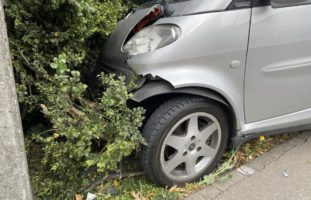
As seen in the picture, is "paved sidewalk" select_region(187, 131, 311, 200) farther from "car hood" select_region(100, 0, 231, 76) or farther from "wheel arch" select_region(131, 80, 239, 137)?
"car hood" select_region(100, 0, 231, 76)

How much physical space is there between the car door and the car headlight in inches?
21.3

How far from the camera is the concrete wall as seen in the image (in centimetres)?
167

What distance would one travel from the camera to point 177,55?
214 centimetres

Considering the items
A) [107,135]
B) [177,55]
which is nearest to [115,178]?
[107,135]

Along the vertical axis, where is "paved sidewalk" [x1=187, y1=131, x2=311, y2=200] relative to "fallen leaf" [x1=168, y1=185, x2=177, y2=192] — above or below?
below

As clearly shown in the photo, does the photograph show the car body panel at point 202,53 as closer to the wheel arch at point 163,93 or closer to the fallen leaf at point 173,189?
the wheel arch at point 163,93

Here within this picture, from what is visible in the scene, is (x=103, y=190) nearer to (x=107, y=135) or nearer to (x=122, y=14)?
→ (x=107, y=135)

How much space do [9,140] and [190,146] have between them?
1.22m

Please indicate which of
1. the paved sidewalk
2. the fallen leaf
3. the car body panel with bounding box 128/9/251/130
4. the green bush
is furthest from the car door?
the green bush

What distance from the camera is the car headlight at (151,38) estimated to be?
2.17m

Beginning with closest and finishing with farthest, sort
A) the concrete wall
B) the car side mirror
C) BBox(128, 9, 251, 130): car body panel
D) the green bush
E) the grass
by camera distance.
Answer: the concrete wall
the green bush
BBox(128, 9, 251, 130): car body panel
the car side mirror
the grass

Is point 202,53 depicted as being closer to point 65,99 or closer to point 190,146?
point 190,146

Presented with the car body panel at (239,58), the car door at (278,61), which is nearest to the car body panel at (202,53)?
the car body panel at (239,58)

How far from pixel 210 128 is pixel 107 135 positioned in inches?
29.9
